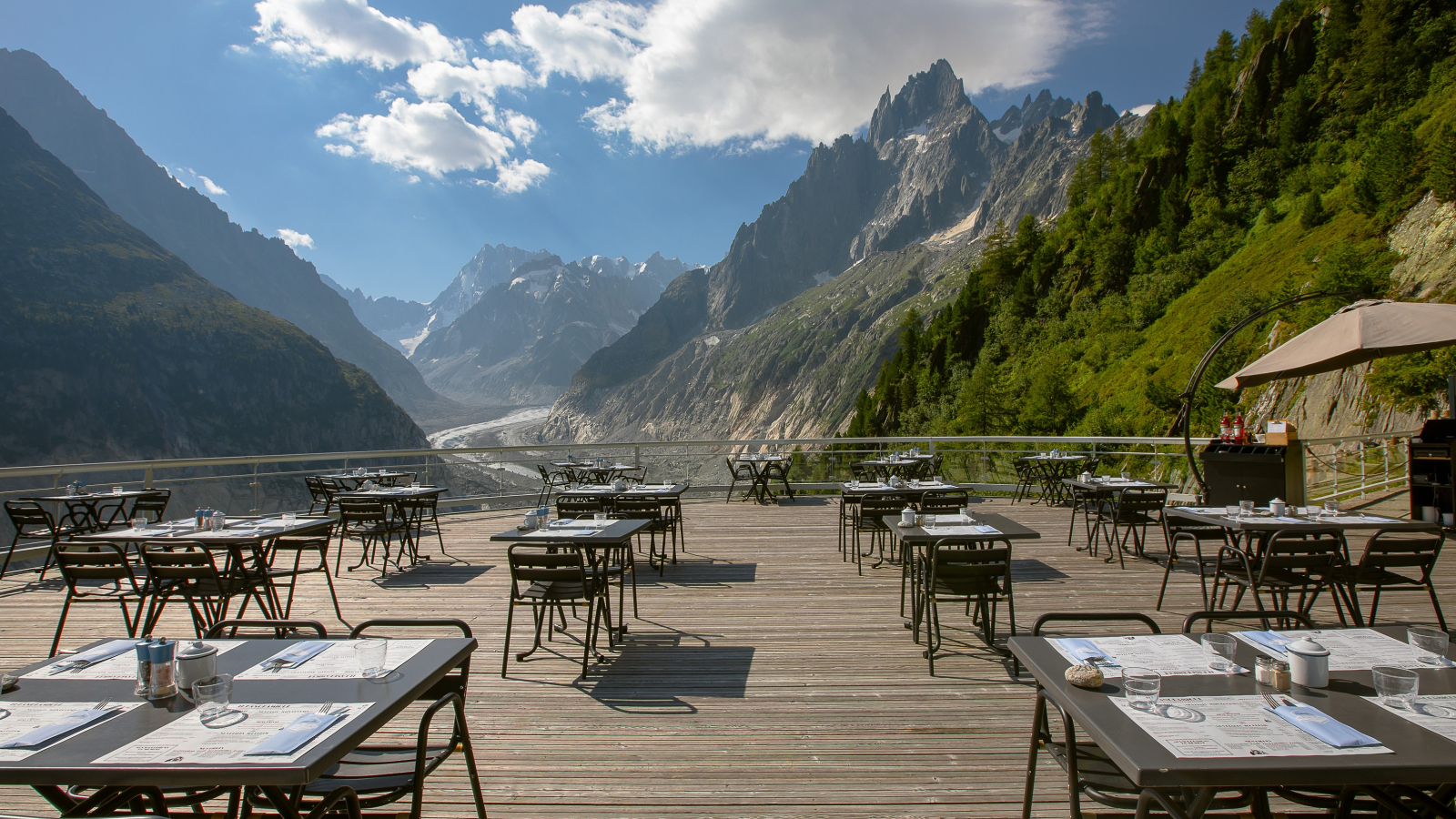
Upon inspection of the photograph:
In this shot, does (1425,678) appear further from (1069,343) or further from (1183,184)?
(1183,184)

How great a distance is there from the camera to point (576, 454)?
1355 cm

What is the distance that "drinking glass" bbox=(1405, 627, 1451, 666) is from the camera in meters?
1.88

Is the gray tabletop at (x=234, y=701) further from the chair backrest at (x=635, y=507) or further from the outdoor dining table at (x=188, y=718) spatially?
the chair backrest at (x=635, y=507)

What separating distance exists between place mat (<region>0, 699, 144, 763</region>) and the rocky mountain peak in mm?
214768

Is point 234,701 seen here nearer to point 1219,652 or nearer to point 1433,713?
point 1219,652

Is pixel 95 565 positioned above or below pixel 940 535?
below

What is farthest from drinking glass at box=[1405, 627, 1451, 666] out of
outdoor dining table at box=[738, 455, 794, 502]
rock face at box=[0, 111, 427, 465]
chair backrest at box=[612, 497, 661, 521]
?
rock face at box=[0, 111, 427, 465]

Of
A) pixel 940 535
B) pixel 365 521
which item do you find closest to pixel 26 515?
pixel 365 521

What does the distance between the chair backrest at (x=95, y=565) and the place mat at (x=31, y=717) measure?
2.99 m

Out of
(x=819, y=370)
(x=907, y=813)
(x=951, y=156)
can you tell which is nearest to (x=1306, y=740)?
(x=907, y=813)

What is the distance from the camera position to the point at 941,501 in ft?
19.5

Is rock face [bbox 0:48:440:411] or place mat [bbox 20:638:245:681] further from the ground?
rock face [bbox 0:48:440:411]

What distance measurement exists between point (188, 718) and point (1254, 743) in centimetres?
246

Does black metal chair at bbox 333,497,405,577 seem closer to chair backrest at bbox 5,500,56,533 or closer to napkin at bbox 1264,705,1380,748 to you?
chair backrest at bbox 5,500,56,533
